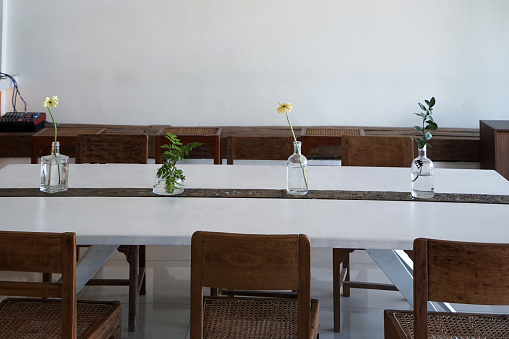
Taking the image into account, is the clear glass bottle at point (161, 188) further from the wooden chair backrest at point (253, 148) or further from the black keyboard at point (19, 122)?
the black keyboard at point (19, 122)

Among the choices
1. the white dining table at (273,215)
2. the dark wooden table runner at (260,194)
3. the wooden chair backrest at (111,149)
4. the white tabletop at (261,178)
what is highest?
the wooden chair backrest at (111,149)

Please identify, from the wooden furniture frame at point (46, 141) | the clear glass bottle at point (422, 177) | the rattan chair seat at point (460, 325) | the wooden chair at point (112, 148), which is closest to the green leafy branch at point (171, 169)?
the wooden chair at point (112, 148)

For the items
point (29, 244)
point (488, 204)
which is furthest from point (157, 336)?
point (488, 204)

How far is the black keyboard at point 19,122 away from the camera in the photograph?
563 centimetres

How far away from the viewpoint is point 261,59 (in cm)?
588

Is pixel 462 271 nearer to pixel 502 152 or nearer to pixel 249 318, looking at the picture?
pixel 249 318

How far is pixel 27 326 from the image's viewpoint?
8.48 feet

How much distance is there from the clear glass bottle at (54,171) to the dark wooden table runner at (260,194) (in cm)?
Result: 4

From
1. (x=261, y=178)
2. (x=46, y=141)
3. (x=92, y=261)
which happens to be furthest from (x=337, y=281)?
(x=46, y=141)

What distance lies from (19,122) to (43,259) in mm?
3658

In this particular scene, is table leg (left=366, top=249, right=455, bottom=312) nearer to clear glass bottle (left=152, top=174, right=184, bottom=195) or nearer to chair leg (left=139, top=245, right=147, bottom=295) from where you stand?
clear glass bottle (left=152, top=174, right=184, bottom=195)

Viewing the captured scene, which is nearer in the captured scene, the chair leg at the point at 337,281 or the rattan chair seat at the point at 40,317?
the rattan chair seat at the point at 40,317

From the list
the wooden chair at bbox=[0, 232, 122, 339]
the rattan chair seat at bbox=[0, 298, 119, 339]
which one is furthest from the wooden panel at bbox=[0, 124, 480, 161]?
the wooden chair at bbox=[0, 232, 122, 339]

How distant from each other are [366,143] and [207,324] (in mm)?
1864
